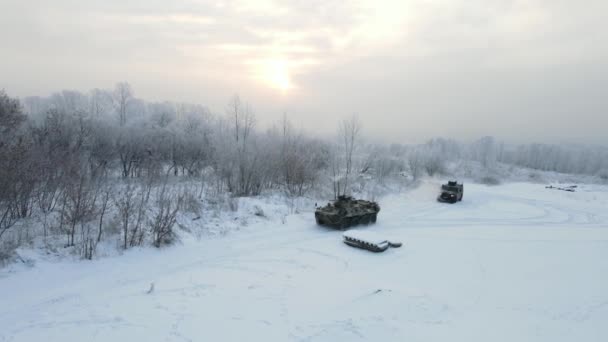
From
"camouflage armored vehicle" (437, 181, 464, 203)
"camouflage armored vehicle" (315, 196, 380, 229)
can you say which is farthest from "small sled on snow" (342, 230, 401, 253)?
"camouflage armored vehicle" (437, 181, 464, 203)

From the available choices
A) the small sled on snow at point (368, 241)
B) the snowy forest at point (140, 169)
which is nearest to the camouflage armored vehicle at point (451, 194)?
the snowy forest at point (140, 169)

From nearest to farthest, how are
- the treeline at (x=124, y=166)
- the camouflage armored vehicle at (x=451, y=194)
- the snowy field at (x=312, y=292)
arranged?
the snowy field at (x=312, y=292) < the treeline at (x=124, y=166) < the camouflage armored vehicle at (x=451, y=194)

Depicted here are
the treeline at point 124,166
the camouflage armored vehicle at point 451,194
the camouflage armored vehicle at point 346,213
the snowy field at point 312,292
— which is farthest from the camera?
the camouflage armored vehicle at point 451,194

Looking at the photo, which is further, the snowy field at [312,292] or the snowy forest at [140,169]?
the snowy forest at [140,169]

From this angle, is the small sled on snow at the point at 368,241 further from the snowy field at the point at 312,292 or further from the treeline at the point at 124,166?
the treeline at the point at 124,166

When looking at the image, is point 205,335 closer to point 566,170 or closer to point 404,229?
point 404,229

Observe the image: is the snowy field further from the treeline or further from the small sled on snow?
the treeline

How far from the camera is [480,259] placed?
10.8m

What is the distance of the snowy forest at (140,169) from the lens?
991cm

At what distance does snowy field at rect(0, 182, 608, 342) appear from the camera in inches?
241

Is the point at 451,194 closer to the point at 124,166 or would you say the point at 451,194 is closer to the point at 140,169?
the point at 140,169

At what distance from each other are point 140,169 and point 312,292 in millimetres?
16296

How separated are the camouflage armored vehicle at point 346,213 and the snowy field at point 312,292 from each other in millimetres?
766

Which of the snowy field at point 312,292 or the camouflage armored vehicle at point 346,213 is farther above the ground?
the camouflage armored vehicle at point 346,213
